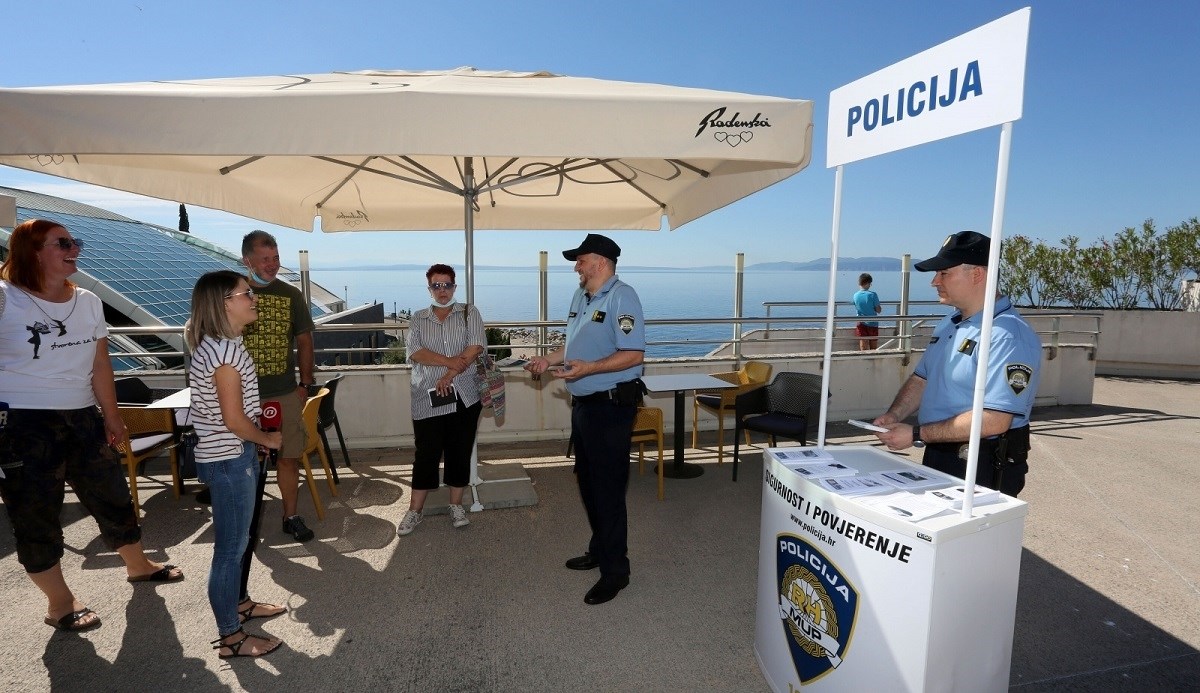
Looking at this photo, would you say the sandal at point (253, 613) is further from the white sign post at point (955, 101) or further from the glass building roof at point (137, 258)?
the glass building roof at point (137, 258)

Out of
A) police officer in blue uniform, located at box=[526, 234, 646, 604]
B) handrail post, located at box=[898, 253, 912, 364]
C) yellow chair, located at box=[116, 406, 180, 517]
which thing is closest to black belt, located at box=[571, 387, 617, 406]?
police officer in blue uniform, located at box=[526, 234, 646, 604]

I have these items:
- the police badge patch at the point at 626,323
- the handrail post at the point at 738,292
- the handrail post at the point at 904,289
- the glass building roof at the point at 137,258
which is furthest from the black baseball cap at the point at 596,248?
the glass building roof at the point at 137,258

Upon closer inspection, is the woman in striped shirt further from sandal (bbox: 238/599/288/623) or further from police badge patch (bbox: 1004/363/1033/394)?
police badge patch (bbox: 1004/363/1033/394)

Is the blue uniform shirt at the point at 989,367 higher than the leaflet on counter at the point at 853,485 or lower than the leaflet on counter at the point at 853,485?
higher

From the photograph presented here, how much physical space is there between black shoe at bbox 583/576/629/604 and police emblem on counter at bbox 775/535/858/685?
3.68ft

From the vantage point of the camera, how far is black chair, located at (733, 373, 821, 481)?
5.14 m

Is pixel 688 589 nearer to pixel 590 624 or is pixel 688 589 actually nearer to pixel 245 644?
pixel 590 624

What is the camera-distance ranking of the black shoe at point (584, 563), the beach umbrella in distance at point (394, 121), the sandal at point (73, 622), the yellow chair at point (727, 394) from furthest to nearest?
the yellow chair at point (727, 394) → the black shoe at point (584, 563) → the sandal at point (73, 622) → the beach umbrella in distance at point (394, 121)

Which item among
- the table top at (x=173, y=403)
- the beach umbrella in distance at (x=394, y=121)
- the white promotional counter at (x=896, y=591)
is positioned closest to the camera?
the white promotional counter at (x=896, y=591)

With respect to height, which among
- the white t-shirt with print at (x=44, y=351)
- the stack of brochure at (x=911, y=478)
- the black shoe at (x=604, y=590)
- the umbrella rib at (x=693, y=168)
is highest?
the umbrella rib at (x=693, y=168)

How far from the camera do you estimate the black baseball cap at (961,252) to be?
2.41m

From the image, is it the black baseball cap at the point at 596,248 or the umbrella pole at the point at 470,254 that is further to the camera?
the umbrella pole at the point at 470,254

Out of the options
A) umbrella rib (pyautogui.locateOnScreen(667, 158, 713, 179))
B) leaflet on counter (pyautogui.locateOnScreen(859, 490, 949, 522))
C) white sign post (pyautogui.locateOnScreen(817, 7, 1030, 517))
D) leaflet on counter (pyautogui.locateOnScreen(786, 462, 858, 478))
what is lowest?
leaflet on counter (pyautogui.locateOnScreen(859, 490, 949, 522))

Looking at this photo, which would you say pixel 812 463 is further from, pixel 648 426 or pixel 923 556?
pixel 648 426
